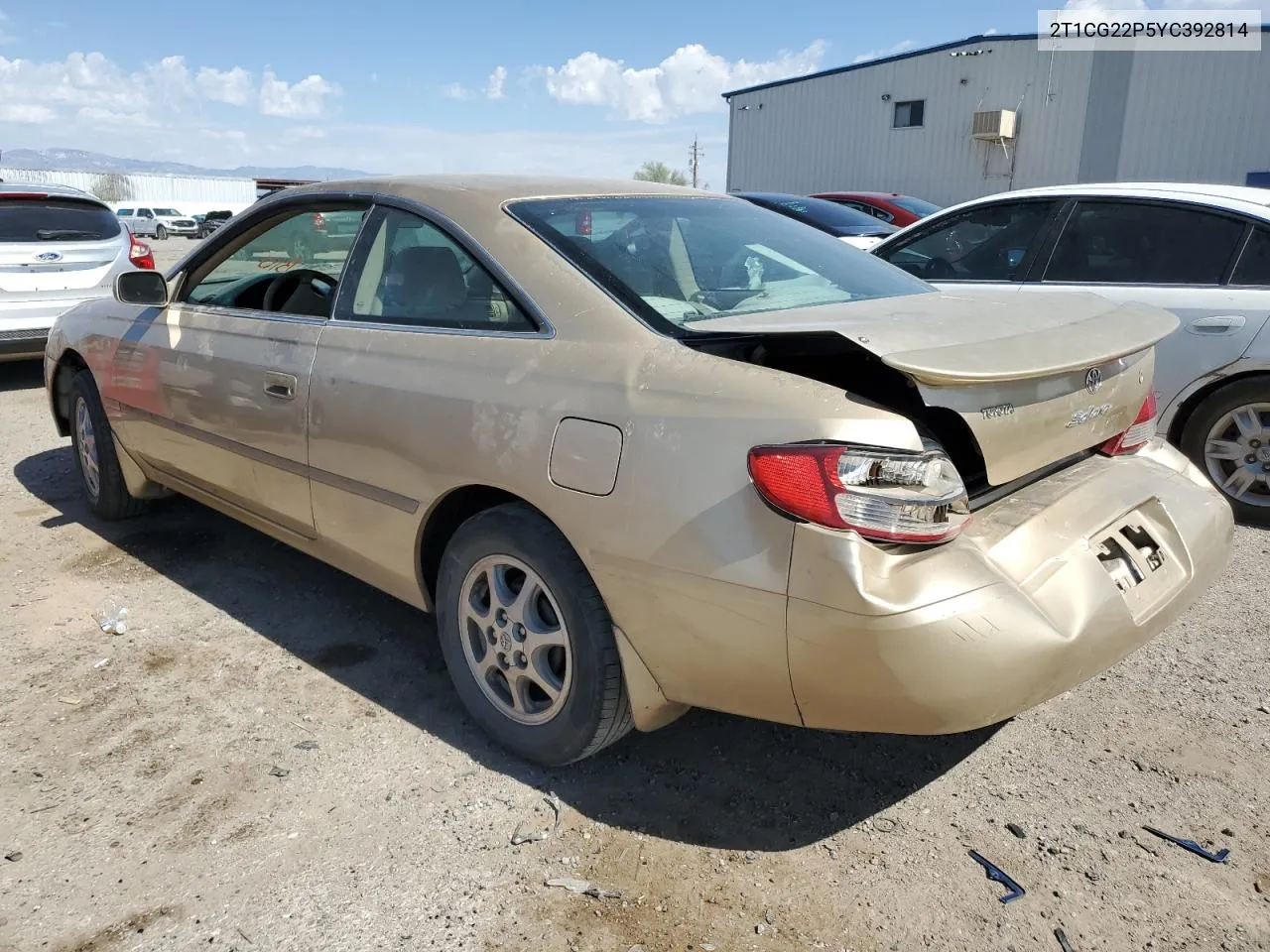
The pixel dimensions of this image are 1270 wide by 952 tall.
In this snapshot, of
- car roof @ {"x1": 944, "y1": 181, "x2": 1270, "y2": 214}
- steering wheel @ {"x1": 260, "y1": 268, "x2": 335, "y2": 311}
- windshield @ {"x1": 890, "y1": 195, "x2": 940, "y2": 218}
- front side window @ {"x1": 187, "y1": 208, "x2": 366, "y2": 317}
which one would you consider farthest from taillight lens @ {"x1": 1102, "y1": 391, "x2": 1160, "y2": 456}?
windshield @ {"x1": 890, "y1": 195, "x2": 940, "y2": 218}

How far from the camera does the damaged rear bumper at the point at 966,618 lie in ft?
6.29

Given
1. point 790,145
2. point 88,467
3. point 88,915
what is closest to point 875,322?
point 88,915

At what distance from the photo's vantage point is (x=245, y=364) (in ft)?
10.8

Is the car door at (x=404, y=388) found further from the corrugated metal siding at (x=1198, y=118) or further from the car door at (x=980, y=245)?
the corrugated metal siding at (x=1198, y=118)

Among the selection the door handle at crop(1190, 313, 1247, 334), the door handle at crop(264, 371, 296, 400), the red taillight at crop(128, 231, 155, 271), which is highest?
the red taillight at crop(128, 231, 155, 271)

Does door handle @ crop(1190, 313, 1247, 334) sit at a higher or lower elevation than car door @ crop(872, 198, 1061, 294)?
lower

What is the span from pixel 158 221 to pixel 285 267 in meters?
48.7

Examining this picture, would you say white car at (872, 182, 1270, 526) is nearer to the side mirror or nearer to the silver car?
the side mirror

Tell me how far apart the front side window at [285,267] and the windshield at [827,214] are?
684 centimetres

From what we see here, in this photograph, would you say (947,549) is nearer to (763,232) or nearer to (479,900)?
(479,900)

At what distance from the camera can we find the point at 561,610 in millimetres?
2408

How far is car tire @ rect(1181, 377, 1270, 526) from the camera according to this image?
4.42 m

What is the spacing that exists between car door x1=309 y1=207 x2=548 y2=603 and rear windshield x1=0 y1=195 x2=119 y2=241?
18.4ft

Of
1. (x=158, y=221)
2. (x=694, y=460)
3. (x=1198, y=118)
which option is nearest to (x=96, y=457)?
(x=694, y=460)
